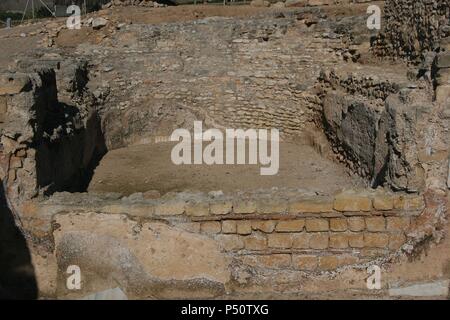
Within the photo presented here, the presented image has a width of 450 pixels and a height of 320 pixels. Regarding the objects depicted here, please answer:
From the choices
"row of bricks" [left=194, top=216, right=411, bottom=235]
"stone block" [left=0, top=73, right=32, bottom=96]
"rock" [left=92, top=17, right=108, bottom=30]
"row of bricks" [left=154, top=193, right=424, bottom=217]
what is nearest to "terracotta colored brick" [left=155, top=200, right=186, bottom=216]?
"row of bricks" [left=154, top=193, right=424, bottom=217]

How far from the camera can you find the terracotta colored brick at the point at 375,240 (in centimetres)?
388

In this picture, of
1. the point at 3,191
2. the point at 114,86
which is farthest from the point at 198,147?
the point at 3,191

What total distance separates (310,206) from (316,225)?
6.5 inches

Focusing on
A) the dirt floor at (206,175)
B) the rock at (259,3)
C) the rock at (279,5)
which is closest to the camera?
the dirt floor at (206,175)

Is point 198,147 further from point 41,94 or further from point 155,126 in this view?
point 41,94

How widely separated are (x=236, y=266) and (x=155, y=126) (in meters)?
7.54

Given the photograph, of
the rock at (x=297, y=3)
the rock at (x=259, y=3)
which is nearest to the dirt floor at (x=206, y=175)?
the rock at (x=297, y=3)

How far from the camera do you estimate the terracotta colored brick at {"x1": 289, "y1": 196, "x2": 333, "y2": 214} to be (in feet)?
12.5

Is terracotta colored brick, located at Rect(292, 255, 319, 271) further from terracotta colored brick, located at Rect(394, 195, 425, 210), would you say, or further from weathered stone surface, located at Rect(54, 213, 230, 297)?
terracotta colored brick, located at Rect(394, 195, 425, 210)

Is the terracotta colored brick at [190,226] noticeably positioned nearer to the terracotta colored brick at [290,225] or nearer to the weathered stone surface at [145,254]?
the weathered stone surface at [145,254]

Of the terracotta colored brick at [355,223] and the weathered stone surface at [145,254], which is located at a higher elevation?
the terracotta colored brick at [355,223]

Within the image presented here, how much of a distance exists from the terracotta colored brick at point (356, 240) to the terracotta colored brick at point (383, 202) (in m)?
0.26

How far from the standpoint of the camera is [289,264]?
12.7 feet

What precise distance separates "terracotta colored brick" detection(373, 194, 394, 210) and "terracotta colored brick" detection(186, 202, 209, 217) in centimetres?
133
